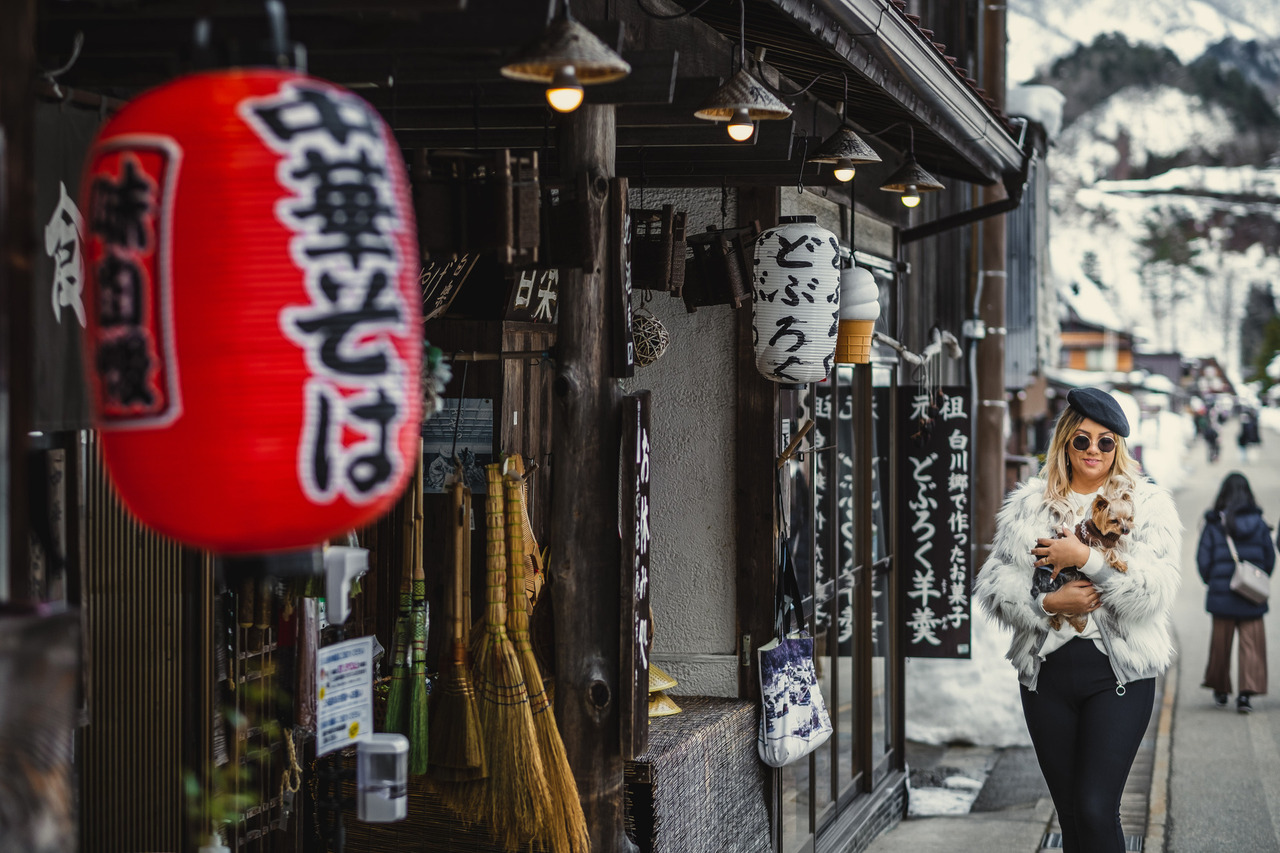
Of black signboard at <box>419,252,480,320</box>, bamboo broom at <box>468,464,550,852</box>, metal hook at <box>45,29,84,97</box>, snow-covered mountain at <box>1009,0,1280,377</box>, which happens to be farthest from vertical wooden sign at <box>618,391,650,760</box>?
snow-covered mountain at <box>1009,0,1280,377</box>

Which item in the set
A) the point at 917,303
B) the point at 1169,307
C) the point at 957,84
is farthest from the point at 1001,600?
the point at 1169,307

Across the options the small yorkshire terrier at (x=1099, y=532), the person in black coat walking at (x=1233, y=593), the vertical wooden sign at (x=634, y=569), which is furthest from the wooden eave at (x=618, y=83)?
the person in black coat walking at (x=1233, y=593)

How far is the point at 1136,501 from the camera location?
Answer: 6.27m

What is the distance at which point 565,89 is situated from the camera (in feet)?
12.5

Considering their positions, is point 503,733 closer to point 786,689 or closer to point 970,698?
point 786,689

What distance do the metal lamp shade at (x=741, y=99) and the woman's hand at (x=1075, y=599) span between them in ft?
9.45

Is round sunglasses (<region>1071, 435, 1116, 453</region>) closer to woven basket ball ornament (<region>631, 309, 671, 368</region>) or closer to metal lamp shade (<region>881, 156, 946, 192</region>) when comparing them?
metal lamp shade (<region>881, 156, 946, 192</region>)

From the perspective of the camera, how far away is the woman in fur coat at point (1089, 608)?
6074 millimetres

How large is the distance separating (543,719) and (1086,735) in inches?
111

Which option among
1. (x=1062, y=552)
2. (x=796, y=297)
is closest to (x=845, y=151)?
(x=796, y=297)

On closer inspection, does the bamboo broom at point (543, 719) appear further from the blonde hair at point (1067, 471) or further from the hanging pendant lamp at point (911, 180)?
the hanging pendant lamp at point (911, 180)

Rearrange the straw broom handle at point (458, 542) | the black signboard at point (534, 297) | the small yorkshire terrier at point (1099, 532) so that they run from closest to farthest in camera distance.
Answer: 1. the straw broom handle at point (458, 542)
2. the black signboard at point (534, 297)
3. the small yorkshire terrier at point (1099, 532)

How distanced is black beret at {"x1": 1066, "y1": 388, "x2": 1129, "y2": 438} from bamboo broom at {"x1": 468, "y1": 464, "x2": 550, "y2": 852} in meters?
2.95

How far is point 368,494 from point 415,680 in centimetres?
257
